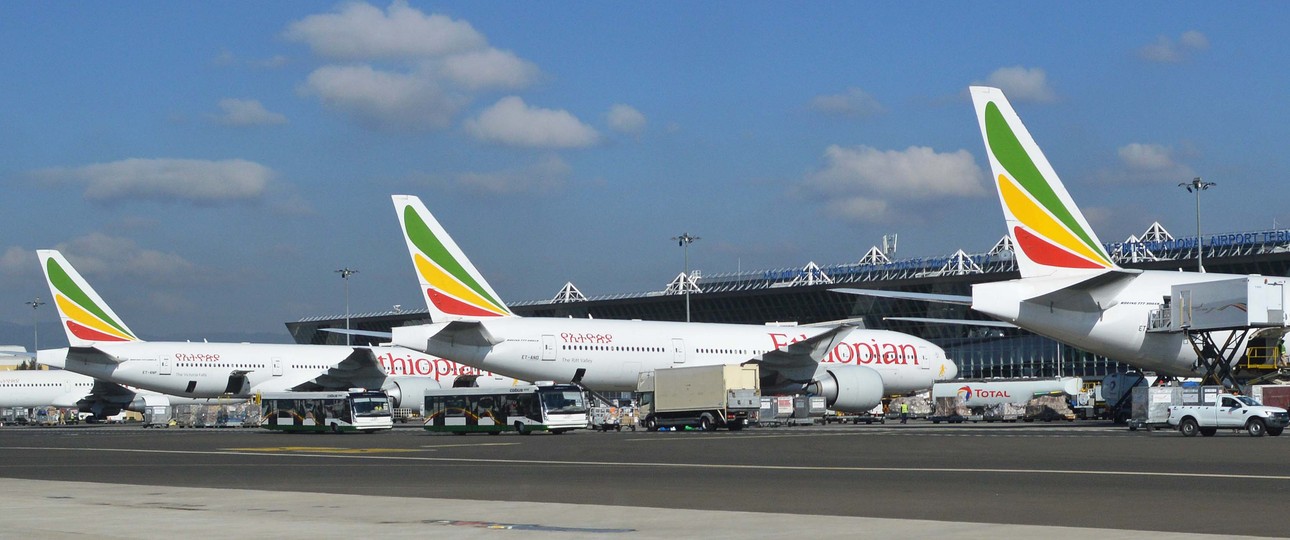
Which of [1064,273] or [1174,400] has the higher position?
[1064,273]

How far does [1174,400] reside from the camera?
129 feet

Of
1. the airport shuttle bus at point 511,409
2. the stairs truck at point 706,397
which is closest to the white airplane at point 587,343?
the airport shuttle bus at point 511,409

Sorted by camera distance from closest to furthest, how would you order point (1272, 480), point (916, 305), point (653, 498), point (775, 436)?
point (653, 498)
point (1272, 480)
point (775, 436)
point (916, 305)

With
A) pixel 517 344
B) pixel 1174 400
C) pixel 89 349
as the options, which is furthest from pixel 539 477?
pixel 89 349

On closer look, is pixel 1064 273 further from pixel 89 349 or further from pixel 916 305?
pixel 916 305

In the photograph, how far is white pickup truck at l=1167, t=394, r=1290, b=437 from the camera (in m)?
35.2

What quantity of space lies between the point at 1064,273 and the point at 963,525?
83.7 ft

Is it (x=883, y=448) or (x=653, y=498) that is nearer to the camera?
(x=653, y=498)

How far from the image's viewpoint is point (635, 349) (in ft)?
175

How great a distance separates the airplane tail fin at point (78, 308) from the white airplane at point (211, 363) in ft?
0.16

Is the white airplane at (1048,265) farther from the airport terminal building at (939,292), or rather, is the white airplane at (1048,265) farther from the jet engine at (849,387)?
the airport terminal building at (939,292)

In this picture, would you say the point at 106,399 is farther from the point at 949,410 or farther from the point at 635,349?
the point at 949,410

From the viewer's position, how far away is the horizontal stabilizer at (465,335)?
49.6m

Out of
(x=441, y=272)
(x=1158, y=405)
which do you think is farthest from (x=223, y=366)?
(x=1158, y=405)
